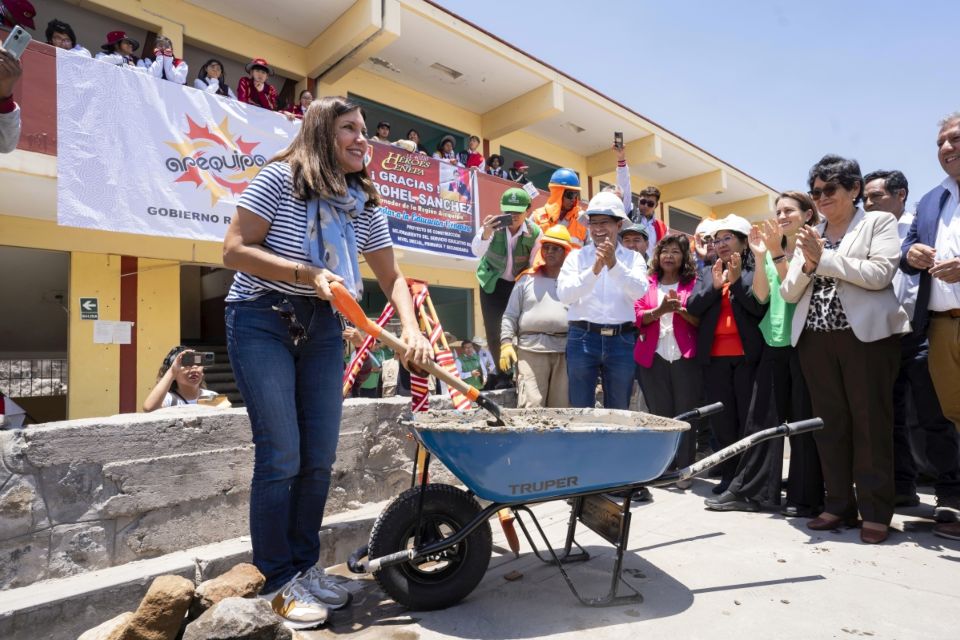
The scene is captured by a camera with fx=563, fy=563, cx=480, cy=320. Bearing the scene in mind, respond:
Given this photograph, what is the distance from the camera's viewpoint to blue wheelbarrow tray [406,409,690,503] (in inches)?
81.0

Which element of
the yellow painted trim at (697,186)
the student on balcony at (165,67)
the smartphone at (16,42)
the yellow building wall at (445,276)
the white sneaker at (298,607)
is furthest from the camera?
the yellow painted trim at (697,186)

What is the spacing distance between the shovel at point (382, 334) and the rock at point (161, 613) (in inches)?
40.5

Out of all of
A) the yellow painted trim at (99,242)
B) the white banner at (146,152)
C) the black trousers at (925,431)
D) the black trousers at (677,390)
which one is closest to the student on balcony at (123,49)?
the white banner at (146,152)

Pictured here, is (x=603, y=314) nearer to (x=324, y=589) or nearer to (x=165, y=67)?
(x=324, y=589)

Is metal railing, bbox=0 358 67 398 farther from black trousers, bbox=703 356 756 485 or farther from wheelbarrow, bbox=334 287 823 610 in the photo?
black trousers, bbox=703 356 756 485

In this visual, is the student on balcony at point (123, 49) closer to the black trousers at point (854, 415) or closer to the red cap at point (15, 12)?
the red cap at point (15, 12)

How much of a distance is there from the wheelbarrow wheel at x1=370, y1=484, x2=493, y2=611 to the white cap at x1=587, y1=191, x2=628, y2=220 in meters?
2.11

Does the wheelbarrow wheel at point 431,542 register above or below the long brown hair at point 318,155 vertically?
below

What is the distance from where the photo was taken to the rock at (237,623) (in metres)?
1.67

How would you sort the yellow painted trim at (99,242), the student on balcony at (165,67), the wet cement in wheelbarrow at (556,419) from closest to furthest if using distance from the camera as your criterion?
1. the wet cement in wheelbarrow at (556,419)
2. the student on balcony at (165,67)
3. the yellow painted trim at (99,242)

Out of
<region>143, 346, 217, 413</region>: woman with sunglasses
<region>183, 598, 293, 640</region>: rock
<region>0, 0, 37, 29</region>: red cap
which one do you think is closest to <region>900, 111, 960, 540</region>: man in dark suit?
<region>183, 598, 293, 640</region>: rock

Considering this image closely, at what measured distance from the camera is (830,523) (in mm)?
3049

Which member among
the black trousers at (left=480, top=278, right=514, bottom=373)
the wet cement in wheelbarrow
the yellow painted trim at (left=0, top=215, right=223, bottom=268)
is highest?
the yellow painted trim at (left=0, top=215, right=223, bottom=268)

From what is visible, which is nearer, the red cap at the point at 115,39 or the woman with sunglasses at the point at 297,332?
the woman with sunglasses at the point at 297,332
